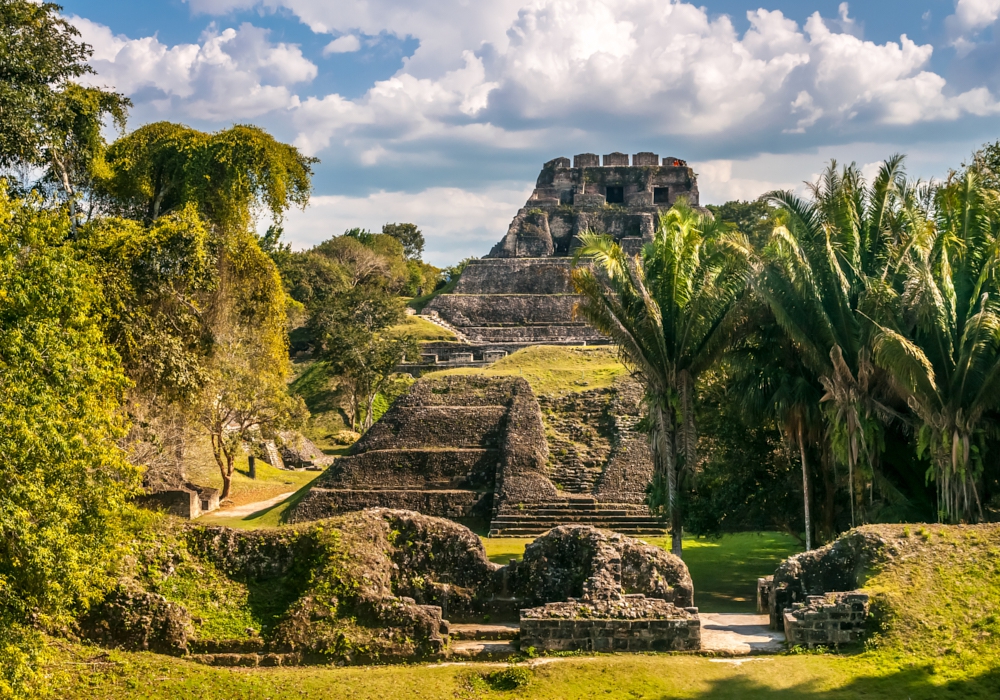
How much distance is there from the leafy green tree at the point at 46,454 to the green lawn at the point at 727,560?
Answer: 872 centimetres

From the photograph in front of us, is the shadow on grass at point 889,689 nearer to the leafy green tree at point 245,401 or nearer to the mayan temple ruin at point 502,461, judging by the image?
the mayan temple ruin at point 502,461

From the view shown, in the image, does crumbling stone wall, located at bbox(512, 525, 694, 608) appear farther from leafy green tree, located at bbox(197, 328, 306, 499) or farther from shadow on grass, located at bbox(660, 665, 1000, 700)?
leafy green tree, located at bbox(197, 328, 306, 499)

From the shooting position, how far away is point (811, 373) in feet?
54.3

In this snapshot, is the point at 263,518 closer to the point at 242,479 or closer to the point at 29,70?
the point at 242,479

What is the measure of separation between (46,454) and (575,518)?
13994mm

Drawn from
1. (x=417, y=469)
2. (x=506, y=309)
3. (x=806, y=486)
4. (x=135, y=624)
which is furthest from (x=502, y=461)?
(x=506, y=309)

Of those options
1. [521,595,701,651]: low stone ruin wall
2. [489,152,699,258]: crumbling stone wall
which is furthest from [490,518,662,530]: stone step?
[489,152,699,258]: crumbling stone wall

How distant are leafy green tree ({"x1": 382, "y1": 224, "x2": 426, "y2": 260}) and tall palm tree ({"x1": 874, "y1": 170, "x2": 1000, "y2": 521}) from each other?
5778cm

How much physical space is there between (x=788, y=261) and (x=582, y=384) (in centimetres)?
1259

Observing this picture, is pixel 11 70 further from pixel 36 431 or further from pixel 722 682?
pixel 722 682

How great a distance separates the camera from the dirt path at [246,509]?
24438 millimetres

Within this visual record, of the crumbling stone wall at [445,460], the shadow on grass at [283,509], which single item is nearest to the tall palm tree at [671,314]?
the crumbling stone wall at [445,460]

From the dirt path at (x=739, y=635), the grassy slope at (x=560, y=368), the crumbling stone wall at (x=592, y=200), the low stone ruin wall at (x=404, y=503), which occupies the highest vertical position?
the crumbling stone wall at (x=592, y=200)

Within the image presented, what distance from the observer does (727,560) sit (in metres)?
19.3
